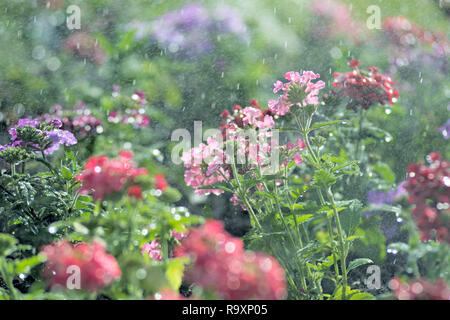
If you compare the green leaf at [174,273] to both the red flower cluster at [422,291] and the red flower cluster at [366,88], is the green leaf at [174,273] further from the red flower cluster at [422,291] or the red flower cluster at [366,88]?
the red flower cluster at [366,88]

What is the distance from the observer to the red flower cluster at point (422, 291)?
724 millimetres

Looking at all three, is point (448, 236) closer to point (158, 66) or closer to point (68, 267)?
point (68, 267)

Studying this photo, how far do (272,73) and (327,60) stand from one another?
0.81 ft

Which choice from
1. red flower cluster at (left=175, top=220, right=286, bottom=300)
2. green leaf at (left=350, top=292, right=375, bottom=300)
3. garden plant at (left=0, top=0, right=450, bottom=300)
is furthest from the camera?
green leaf at (left=350, top=292, right=375, bottom=300)

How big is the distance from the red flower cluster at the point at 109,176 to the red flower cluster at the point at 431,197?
482 mm

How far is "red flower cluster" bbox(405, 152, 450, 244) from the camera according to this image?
2.68 ft

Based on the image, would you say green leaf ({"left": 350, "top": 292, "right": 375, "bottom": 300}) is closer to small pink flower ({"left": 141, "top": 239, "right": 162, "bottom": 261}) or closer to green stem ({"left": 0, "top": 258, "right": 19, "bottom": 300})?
small pink flower ({"left": 141, "top": 239, "right": 162, "bottom": 261})

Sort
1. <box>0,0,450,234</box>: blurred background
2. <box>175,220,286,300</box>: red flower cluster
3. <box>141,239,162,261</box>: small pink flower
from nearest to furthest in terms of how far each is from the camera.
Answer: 1. <box>175,220,286,300</box>: red flower cluster
2. <box>141,239,162,261</box>: small pink flower
3. <box>0,0,450,234</box>: blurred background

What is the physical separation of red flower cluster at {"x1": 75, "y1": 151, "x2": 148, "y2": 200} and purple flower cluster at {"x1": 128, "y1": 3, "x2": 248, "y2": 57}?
1455 mm

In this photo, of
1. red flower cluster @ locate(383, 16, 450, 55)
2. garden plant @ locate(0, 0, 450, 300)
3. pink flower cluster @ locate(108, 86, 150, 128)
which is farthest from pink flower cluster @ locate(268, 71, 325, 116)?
red flower cluster @ locate(383, 16, 450, 55)

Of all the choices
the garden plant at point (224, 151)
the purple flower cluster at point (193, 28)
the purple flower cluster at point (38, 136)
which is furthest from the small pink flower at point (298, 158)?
the purple flower cluster at point (193, 28)

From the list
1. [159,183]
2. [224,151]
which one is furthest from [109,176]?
[224,151]

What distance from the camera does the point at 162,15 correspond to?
2.24m

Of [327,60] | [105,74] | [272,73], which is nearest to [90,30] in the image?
[105,74]
